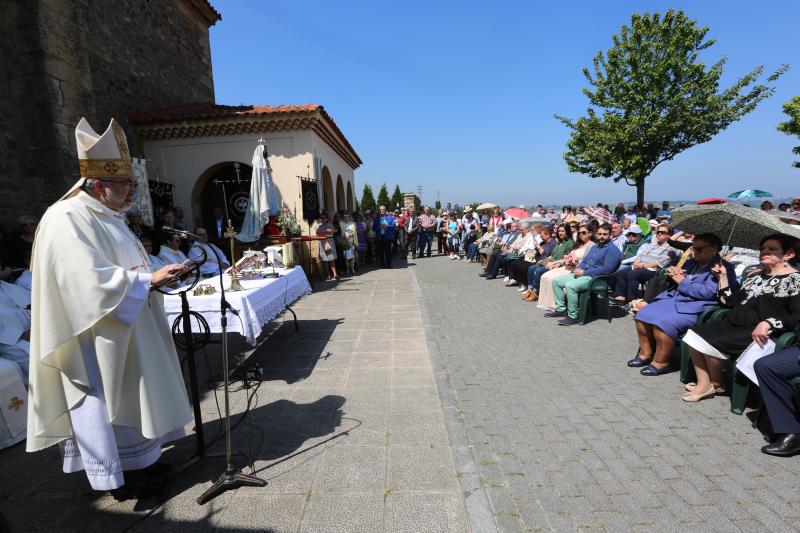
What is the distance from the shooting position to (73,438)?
2566 mm

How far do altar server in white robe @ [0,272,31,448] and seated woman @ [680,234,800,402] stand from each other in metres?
5.76

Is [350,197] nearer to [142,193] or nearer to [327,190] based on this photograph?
[327,190]

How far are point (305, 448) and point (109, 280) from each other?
180 centimetres

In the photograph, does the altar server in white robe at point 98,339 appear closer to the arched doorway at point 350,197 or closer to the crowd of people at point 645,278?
the crowd of people at point 645,278

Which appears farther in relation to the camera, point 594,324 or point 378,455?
point 594,324

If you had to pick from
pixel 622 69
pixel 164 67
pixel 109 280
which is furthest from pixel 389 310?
pixel 622 69

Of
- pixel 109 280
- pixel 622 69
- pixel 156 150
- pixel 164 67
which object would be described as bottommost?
pixel 109 280

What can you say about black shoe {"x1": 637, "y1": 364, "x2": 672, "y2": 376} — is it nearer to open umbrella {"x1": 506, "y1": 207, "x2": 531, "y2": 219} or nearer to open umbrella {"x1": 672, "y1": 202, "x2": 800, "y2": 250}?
open umbrella {"x1": 672, "y1": 202, "x2": 800, "y2": 250}

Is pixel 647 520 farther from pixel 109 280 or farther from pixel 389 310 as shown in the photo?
pixel 389 310

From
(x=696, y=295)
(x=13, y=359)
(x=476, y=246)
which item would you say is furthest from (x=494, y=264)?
(x=13, y=359)

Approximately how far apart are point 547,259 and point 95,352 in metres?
7.41

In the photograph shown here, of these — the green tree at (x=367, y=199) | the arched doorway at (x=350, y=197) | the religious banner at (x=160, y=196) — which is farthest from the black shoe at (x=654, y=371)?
the green tree at (x=367, y=199)

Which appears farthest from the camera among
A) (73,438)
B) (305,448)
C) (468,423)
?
(468,423)

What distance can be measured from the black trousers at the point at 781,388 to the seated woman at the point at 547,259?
465 centimetres
